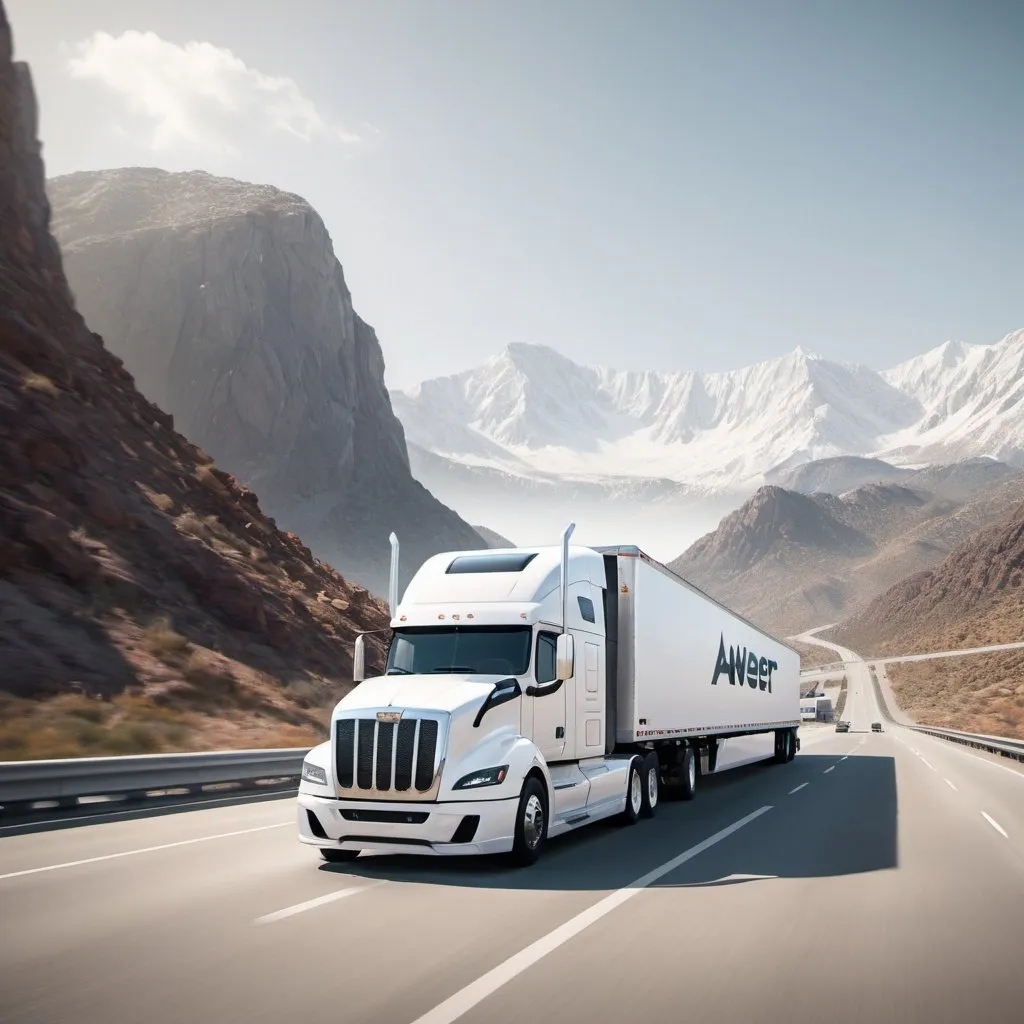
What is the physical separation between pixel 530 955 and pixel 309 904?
7.74ft

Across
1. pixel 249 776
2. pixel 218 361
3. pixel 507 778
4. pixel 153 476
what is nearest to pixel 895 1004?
pixel 507 778

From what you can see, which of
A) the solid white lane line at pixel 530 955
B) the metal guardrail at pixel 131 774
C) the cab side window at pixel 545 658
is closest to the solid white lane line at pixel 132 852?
the metal guardrail at pixel 131 774

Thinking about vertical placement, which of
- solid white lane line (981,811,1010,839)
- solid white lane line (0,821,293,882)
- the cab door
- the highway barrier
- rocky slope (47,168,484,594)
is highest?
rocky slope (47,168,484,594)

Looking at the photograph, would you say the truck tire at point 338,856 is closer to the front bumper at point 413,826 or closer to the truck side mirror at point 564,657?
the front bumper at point 413,826

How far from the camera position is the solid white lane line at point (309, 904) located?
8086mm

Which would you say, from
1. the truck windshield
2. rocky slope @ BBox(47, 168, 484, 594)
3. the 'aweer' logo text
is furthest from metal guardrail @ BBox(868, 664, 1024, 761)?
rocky slope @ BBox(47, 168, 484, 594)

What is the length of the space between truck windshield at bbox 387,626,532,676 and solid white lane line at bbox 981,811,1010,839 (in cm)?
711

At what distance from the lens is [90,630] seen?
90.3ft

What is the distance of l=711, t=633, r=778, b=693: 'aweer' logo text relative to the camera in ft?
70.0

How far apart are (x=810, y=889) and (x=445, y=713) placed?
3541mm

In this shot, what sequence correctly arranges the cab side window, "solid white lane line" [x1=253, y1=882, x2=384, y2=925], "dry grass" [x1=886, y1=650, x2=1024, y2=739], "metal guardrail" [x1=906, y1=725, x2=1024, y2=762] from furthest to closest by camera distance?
"dry grass" [x1=886, y1=650, x2=1024, y2=739] < "metal guardrail" [x1=906, y1=725, x2=1024, y2=762] < the cab side window < "solid white lane line" [x1=253, y1=882, x2=384, y2=925]

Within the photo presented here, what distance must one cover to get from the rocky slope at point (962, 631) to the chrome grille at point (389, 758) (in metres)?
57.9

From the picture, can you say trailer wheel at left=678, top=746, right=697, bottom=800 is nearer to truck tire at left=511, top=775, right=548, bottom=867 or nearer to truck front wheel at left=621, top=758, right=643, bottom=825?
truck front wheel at left=621, top=758, right=643, bottom=825

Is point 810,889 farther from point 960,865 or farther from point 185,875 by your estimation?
point 185,875
